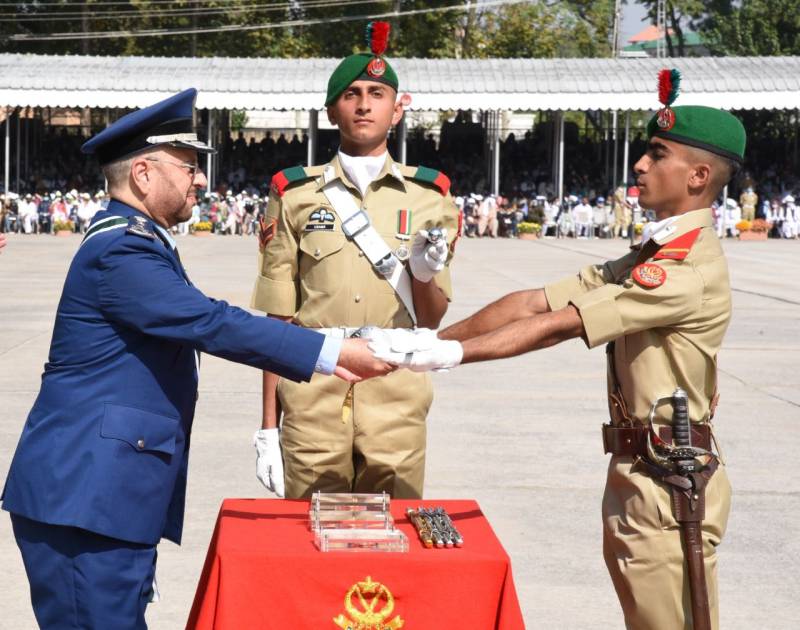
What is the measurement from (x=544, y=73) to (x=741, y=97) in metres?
5.82

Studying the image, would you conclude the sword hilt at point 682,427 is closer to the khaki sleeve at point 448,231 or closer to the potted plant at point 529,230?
the khaki sleeve at point 448,231

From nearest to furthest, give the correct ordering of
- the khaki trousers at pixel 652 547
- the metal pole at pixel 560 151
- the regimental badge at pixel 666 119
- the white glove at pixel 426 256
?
1. the khaki trousers at pixel 652 547
2. the regimental badge at pixel 666 119
3. the white glove at pixel 426 256
4. the metal pole at pixel 560 151

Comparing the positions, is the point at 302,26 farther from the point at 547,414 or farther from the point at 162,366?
the point at 162,366

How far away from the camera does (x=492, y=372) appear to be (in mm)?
11602

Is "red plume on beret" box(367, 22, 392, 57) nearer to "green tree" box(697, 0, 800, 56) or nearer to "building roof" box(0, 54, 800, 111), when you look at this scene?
"building roof" box(0, 54, 800, 111)

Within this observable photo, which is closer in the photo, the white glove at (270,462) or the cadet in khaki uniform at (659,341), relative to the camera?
the cadet in khaki uniform at (659,341)

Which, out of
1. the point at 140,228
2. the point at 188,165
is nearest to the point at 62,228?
the point at 188,165

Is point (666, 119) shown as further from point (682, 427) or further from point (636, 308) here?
point (682, 427)

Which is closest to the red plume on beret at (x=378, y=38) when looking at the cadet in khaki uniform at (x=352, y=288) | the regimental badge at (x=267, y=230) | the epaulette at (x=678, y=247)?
the cadet in khaki uniform at (x=352, y=288)

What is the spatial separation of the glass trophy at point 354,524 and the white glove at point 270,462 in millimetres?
745

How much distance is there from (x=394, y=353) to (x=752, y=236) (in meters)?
35.3

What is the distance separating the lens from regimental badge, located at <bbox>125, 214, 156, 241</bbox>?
3285 millimetres

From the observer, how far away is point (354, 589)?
3.22 metres

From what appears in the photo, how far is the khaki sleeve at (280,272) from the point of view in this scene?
447cm
